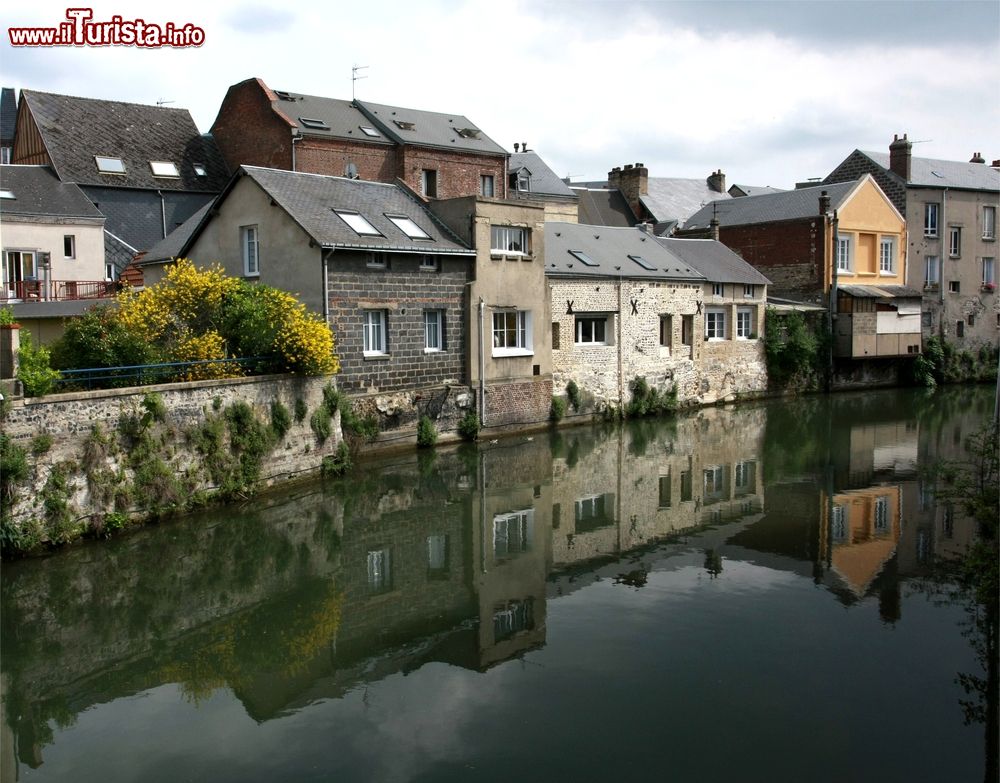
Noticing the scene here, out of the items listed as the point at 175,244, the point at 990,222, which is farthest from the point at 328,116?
the point at 990,222

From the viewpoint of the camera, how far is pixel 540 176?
145 ft

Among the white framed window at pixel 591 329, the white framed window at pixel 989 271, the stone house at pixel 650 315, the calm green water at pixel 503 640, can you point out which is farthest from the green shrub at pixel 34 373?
the white framed window at pixel 989 271

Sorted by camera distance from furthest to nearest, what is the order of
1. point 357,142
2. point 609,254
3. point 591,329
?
point 357,142 → point 609,254 → point 591,329

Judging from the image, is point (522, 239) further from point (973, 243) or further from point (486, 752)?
point (973, 243)

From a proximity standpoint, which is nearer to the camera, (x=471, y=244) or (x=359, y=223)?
(x=359, y=223)

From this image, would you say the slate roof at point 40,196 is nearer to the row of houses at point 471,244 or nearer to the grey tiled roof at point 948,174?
the row of houses at point 471,244

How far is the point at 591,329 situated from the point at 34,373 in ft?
58.8

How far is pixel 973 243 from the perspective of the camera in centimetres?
4391

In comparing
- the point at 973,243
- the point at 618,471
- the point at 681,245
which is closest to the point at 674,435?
the point at 618,471

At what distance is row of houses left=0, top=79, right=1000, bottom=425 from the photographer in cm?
2259

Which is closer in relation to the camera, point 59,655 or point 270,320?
point 59,655

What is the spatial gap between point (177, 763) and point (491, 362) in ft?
56.7

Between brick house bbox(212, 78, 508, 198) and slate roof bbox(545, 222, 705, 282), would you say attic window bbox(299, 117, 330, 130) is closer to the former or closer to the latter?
brick house bbox(212, 78, 508, 198)

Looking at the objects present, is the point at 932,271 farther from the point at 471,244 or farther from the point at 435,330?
the point at 435,330
